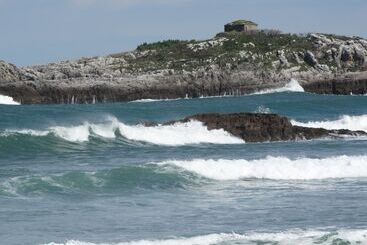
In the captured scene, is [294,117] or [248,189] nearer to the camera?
[248,189]

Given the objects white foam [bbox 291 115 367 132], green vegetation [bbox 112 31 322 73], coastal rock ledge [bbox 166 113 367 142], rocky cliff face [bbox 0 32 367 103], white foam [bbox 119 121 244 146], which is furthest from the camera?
green vegetation [bbox 112 31 322 73]

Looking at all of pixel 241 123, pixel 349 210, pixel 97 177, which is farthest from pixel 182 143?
pixel 349 210

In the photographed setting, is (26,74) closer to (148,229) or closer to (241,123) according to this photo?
(241,123)

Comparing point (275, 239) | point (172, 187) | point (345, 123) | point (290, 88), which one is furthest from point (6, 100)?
point (275, 239)

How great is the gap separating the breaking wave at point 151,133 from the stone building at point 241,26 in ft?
178

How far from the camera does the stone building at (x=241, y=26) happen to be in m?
94.8

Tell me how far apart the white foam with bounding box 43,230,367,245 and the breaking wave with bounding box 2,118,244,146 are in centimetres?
2028

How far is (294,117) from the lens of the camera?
53906 millimetres

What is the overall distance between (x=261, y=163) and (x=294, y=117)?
25.9 metres

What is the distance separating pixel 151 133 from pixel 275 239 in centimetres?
2262

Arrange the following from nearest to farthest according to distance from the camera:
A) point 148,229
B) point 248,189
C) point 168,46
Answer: point 148,229 < point 248,189 < point 168,46

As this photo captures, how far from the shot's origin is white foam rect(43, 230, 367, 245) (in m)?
17.2

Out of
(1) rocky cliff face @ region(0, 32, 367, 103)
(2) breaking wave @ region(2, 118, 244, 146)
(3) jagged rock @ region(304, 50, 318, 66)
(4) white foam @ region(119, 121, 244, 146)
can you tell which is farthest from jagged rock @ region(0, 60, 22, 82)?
(4) white foam @ region(119, 121, 244, 146)

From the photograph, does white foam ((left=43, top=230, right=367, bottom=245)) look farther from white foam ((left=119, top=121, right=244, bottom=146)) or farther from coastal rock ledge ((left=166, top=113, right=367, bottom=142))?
white foam ((left=119, top=121, right=244, bottom=146))
